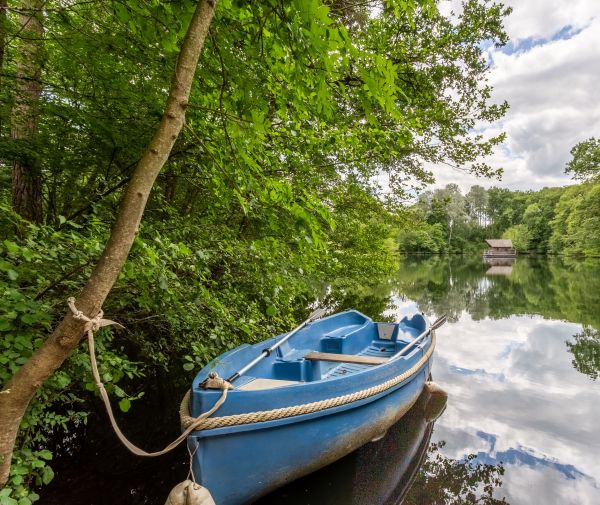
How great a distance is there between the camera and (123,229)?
164 centimetres

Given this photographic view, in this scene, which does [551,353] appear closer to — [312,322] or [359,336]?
[359,336]

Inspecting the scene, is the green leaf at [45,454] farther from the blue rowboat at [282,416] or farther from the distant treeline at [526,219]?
the distant treeline at [526,219]

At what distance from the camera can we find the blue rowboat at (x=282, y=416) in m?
2.63

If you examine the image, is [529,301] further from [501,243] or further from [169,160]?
[501,243]

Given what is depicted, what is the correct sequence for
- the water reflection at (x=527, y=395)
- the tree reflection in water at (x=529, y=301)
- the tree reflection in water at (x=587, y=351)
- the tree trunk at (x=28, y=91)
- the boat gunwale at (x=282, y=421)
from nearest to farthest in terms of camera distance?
the boat gunwale at (x=282, y=421) < the tree trunk at (x=28, y=91) < the water reflection at (x=527, y=395) < the tree reflection in water at (x=587, y=351) < the tree reflection in water at (x=529, y=301)

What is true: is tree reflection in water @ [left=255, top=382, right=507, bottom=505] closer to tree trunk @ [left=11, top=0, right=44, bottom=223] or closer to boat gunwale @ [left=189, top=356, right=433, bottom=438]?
boat gunwale @ [left=189, top=356, right=433, bottom=438]

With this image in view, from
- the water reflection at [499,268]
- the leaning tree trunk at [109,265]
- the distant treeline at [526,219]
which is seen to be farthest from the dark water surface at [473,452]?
the water reflection at [499,268]

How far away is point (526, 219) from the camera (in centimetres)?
5794

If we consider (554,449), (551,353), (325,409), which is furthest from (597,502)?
(551,353)

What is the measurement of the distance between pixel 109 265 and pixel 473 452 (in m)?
5.05

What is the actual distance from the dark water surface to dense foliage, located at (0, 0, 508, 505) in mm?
694

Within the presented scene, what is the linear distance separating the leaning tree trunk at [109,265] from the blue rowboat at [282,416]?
1.24m

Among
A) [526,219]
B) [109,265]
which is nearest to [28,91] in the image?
[109,265]

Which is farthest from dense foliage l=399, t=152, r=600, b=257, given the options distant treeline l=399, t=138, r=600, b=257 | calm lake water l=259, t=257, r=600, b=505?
calm lake water l=259, t=257, r=600, b=505
